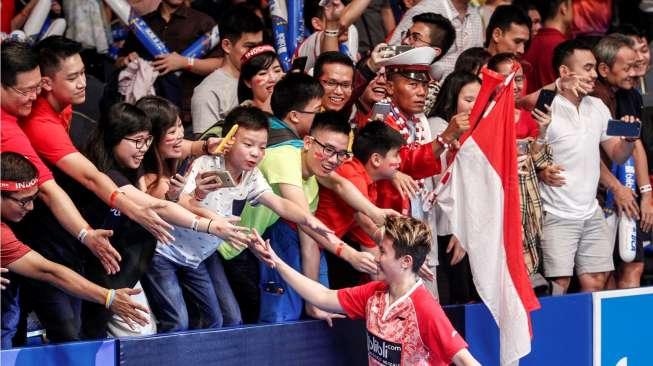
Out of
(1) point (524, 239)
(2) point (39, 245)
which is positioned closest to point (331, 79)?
(1) point (524, 239)

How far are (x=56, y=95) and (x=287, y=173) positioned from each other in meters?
1.22

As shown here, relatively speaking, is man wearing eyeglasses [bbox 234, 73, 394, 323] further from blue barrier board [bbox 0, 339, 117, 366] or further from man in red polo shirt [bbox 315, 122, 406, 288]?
blue barrier board [bbox 0, 339, 117, 366]

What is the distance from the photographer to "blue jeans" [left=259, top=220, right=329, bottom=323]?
6.94 m

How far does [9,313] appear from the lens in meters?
5.93

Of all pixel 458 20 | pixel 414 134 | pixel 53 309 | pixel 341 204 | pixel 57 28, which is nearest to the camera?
pixel 53 309

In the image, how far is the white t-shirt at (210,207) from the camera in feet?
21.2

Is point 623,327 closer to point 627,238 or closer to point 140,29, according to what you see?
point 627,238

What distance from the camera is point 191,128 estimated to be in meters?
8.26

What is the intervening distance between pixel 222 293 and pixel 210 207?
0.55 meters

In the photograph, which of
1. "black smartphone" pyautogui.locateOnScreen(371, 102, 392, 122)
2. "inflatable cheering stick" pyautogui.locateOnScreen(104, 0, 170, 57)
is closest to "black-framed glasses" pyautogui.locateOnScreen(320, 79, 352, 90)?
"black smartphone" pyautogui.locateOnScreen(371, 102, 392, 122)

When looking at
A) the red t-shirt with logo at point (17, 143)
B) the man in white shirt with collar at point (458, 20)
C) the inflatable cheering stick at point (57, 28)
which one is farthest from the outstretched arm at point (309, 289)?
the man in white shirt with collar at point (458, 20)

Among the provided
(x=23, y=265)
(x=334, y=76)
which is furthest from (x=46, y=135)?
(x=334, y=76)

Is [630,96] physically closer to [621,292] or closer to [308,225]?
[621,292]

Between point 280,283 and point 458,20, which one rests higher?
point 458,20
